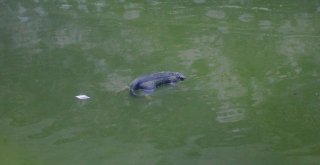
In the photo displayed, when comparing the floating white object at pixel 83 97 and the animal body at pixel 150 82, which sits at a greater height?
the animal body at pixel 150 82

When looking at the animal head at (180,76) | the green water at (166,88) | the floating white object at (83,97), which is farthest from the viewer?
the animal head at (180,76)

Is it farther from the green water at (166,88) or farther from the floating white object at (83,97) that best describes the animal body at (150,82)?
the floating white object at (83,97)

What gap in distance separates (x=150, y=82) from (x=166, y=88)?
21 cm

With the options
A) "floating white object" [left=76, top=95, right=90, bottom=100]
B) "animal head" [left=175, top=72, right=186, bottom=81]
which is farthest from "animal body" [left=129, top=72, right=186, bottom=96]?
"floating white object" [left=76, top=95, right=90, bottom=100]

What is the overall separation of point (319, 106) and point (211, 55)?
1863 millimetres

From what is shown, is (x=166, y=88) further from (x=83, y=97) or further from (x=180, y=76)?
(x=83, y=97)

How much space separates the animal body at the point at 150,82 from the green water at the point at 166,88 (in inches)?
4.4

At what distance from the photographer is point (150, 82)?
19.3 feet

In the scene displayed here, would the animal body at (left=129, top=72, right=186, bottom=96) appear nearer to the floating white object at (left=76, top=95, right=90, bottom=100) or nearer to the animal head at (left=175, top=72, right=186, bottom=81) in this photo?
the animal head at (left=175, top=72, right=186, bottom=81)

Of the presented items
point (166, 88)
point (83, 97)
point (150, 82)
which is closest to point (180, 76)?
point (166, 88)

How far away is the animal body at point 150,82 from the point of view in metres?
5.84

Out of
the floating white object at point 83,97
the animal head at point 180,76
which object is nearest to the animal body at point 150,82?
the animal head at point 180,76

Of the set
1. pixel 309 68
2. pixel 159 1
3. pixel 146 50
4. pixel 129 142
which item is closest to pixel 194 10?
pixel 159 1

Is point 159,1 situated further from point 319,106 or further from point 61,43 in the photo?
point 319,106
